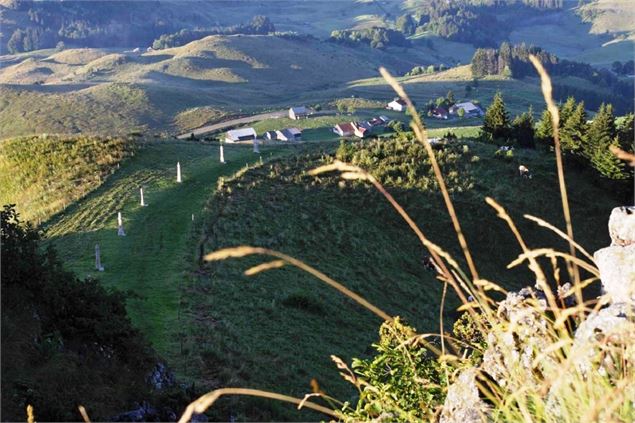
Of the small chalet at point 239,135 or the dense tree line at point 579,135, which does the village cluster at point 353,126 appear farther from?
the dense tree line at point 579,135

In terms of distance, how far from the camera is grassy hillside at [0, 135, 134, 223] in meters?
30.6

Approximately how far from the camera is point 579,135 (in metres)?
48.2

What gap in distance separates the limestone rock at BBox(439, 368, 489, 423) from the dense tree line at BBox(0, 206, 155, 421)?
25.9 feet

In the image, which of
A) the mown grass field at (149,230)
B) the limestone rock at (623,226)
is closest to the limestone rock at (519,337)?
the limestone rock at (623,226)

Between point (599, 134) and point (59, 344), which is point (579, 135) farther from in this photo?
point (59, 344)

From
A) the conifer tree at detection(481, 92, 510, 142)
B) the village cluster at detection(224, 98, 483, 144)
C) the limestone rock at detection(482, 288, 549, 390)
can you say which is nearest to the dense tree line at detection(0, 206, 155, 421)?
the limestone rock at detection(482, 288, 549, 390)

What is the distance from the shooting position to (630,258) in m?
8.66

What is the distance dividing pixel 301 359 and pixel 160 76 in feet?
601

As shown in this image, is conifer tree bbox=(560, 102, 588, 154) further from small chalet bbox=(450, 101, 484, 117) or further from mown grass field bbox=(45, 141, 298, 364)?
small chalet bbox=(450, 101, 484, 117)

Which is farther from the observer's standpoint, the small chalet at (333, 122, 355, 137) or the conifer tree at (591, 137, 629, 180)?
the small chalet at (333, 122, 355, 137)

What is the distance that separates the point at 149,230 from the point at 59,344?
553 inches

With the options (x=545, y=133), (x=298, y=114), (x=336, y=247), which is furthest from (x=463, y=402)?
(x=298, y=114)

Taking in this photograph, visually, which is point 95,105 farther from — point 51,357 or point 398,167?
point 51,357

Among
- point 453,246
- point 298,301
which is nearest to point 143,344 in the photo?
point 298,301
